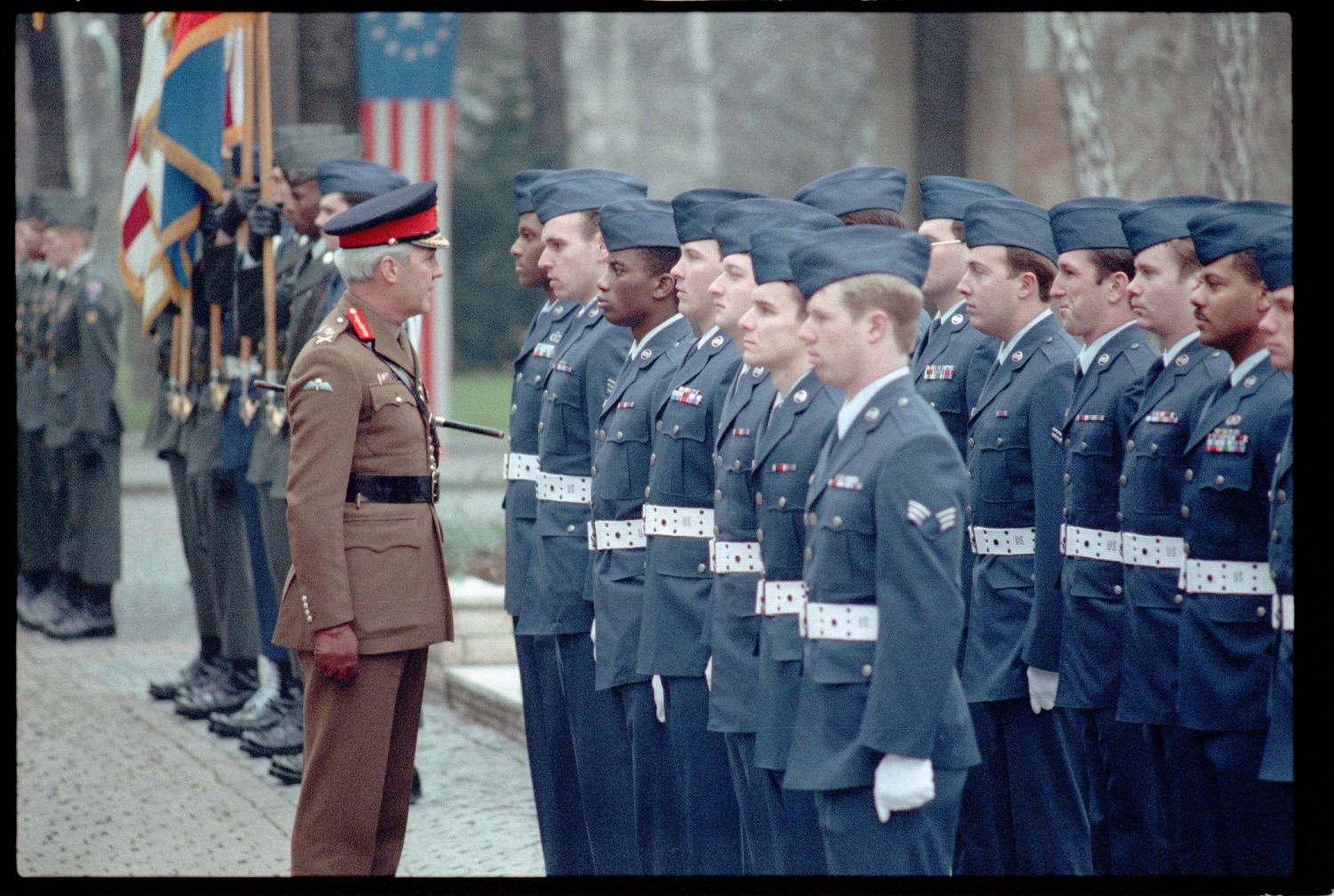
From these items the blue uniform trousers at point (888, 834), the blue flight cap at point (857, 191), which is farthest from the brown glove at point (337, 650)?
the blue flight cap at point (857, 191)

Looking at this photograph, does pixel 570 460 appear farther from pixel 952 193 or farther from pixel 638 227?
pixel 952 193

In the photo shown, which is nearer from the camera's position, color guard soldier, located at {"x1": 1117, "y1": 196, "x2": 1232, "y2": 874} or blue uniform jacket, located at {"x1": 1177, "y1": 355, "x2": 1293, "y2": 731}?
blue uniform jacket, located at {"x1": 1177, "y1": 355, "x2": 1293, "y2": 731}

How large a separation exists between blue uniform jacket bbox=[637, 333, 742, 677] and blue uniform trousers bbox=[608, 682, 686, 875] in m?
0.24

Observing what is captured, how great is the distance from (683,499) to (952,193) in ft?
5.44

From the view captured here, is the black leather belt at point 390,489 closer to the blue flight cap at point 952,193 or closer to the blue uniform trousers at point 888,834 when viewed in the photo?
the blue uniform trousers at point 888,834

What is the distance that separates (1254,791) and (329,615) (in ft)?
8.43

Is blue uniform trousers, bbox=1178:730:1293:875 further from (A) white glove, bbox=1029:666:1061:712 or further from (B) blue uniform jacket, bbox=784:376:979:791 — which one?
(B) blue uniform jacket, bbox=784:376:979:791

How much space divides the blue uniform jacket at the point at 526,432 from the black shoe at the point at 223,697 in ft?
11.1

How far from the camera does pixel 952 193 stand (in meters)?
7.07

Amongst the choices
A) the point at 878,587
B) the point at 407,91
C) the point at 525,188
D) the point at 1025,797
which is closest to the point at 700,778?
the point at 1025,797

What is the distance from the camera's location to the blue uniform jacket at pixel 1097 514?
6.03 meters

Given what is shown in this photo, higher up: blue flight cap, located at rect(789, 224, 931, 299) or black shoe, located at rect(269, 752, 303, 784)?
blue flight cap, located at rect(789, 224, 931, 299)

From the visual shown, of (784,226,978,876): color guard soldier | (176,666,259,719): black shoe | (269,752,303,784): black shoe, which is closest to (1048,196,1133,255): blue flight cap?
(784,226,978,876): color guard soldier

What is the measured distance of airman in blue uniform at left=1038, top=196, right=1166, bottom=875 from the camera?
604 cm
